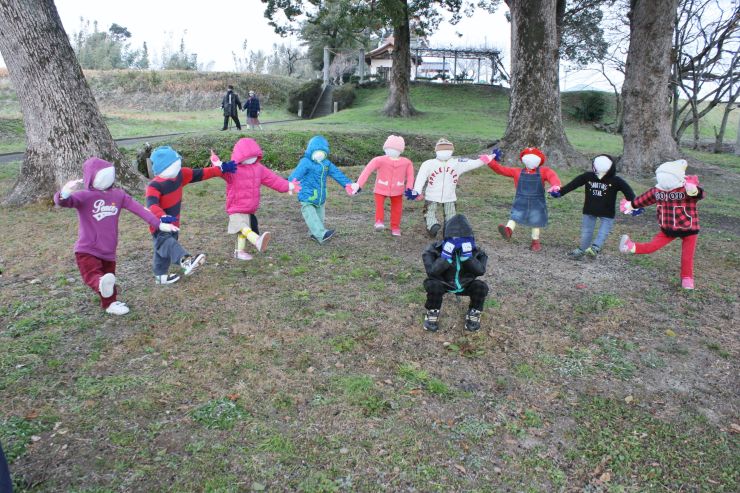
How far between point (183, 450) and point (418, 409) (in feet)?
5.41

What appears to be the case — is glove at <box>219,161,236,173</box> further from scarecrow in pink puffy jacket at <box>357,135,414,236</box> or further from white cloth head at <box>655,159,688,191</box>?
white cloth head at <box>655,159,688,191</box>

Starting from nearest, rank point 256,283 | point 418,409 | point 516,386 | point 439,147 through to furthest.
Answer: point 418,409 < point 516,386 < point 256,283 < point 439,147

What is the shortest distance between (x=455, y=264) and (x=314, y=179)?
3.19 metres

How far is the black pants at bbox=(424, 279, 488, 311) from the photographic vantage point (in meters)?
4.98

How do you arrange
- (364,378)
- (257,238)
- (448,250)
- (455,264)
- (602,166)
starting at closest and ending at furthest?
(364,378) → (448,250) → (455,264) → (257,238) → (602,166)

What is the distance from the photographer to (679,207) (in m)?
6.31

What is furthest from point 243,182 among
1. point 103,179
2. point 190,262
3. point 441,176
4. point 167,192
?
point 441,176

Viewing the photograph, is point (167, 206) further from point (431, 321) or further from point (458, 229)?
point (458, 229)

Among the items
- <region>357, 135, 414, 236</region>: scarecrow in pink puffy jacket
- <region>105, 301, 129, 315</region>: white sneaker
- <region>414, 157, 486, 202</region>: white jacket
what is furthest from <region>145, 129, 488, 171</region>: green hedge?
<region>105, 301, 129, 315</region>: white sneaker

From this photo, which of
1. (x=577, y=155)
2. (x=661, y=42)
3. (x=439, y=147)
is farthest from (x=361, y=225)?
(x=661, y=42)

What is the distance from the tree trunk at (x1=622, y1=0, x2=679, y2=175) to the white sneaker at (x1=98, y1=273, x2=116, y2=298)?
1341 cm

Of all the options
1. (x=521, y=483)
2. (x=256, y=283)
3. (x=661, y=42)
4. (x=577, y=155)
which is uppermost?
(x=661, y=42)

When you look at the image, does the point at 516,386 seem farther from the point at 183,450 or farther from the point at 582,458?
the point at 183,450

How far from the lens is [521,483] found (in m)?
3.29
